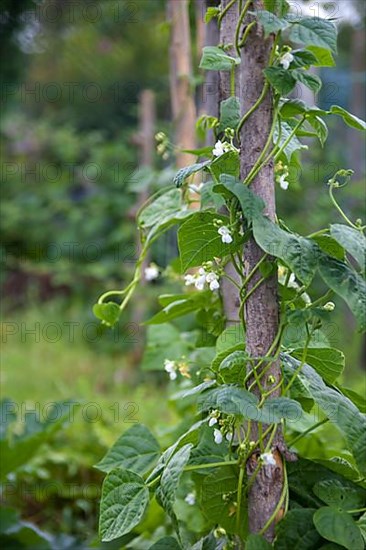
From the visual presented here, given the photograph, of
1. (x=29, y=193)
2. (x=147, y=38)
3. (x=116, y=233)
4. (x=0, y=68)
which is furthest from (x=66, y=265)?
(x=147, y=38)

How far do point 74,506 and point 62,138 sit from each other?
175 inches

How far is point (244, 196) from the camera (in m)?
0.85

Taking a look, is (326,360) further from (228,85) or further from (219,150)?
(228,85)

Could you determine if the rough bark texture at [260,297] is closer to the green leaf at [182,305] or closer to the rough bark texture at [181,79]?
the green leaf at [182,305]

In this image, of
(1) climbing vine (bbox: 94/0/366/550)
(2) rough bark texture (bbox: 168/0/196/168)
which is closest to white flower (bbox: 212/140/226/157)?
(1) climbing vine (bbox: 94/0/366/550)

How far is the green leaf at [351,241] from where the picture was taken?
→ 2.58ft

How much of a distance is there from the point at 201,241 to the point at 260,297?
98mm

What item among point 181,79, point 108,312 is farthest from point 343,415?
point 181,79

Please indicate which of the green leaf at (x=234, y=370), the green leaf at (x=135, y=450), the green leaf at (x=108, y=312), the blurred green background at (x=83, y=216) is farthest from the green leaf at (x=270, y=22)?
the blurred green background at (x=83, y=216)

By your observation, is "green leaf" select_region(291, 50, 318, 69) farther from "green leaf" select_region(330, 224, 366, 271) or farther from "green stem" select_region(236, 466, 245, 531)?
"green stem" select_region(236, 466, 245, 531)

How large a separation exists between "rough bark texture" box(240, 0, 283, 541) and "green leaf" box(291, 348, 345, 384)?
3.0 inches

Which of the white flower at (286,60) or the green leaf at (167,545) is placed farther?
the green leaf at (167,545)

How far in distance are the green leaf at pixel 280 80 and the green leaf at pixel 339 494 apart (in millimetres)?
462

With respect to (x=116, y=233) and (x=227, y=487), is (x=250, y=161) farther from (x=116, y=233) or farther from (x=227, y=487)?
(x=116, y=233)
